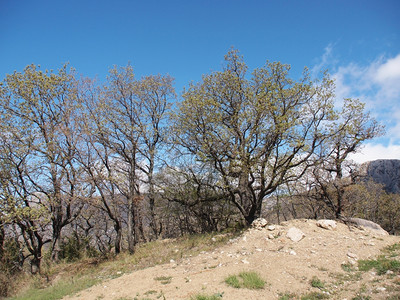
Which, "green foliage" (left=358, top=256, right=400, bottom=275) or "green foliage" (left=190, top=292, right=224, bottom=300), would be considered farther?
"green foliage" (left=358, top=256, right=400, bottom=275)

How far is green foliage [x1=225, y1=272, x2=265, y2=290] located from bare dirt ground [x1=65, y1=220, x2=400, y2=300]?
0.17 metres

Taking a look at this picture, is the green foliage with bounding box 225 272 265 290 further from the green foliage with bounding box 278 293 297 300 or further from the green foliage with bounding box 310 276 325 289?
the green foliage with bounding box 310 276 325 289

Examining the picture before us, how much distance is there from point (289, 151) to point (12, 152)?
50.0 feet

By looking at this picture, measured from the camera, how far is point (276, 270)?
705 centimetres

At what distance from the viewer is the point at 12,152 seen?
13.6 metres

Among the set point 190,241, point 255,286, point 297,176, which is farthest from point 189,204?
point 255,286

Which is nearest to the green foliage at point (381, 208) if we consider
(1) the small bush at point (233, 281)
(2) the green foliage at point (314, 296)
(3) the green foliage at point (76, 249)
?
(2) the green foliage at point (314, 296)

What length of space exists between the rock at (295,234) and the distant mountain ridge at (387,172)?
1235 inches

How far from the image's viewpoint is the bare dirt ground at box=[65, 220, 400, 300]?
583 cm

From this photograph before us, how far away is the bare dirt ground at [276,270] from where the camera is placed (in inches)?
230

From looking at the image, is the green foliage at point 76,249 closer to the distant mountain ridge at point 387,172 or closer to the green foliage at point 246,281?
the green foliage at point 246,281

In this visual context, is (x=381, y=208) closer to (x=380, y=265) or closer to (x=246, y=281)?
(x=380, y=265)

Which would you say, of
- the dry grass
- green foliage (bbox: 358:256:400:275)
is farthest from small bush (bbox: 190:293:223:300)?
the dry grass

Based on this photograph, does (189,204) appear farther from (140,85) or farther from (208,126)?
(140,85)
